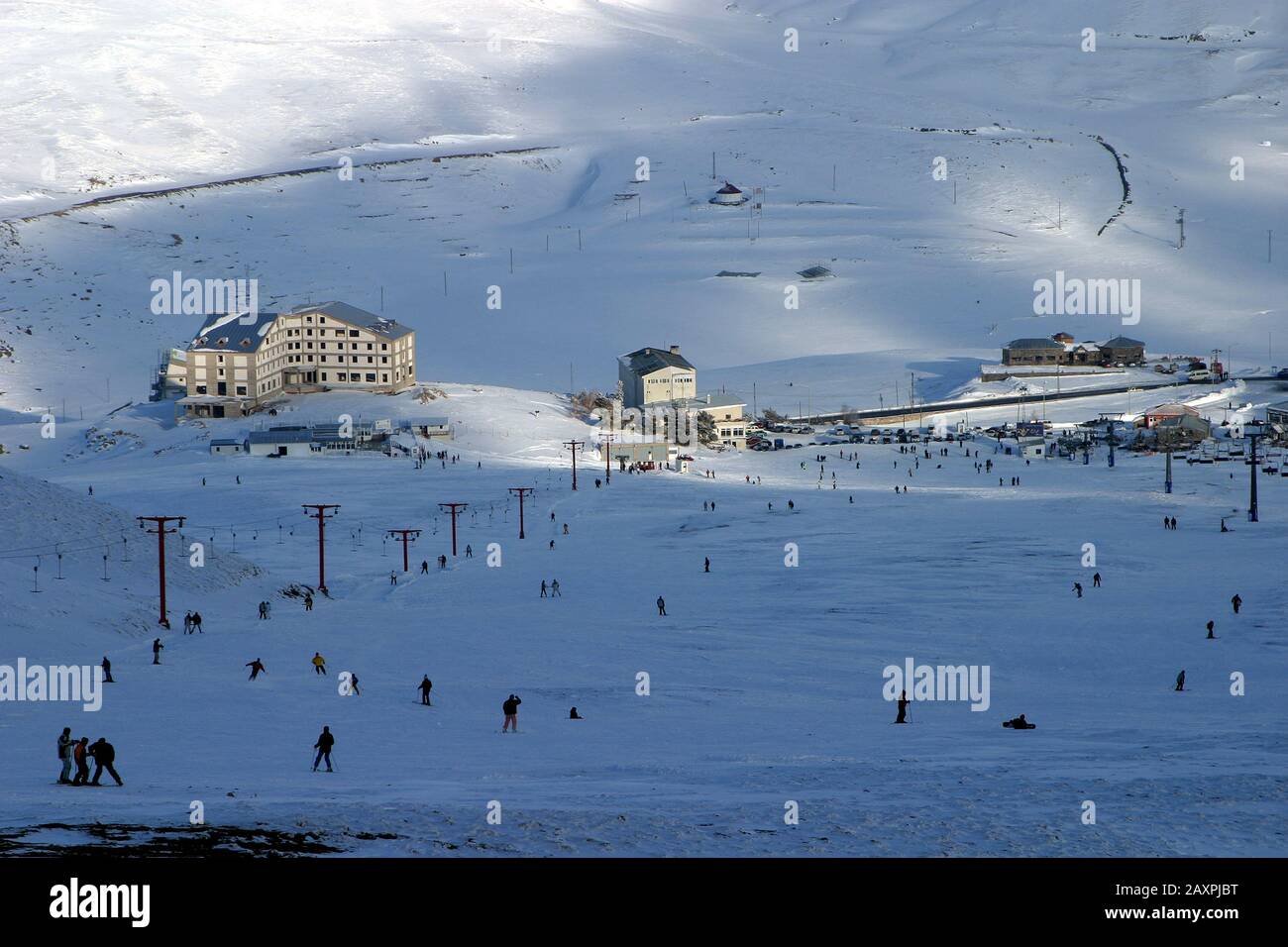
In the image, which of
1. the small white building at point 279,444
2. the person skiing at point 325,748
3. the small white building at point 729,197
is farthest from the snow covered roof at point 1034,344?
the person skiing at point 325,748

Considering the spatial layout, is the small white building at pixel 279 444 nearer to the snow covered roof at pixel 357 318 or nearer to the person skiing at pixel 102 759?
the snow covered roof at pixel 357 318

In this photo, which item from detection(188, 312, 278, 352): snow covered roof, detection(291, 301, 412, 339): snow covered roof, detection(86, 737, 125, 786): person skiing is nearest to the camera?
detection(86, 737, 125, 786): person skiing

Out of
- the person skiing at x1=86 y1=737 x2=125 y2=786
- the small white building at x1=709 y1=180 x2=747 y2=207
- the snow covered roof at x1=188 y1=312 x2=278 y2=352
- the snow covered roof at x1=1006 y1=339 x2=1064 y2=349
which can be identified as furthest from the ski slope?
the small white building at x1=709 y1=180 x2=747 y2=207

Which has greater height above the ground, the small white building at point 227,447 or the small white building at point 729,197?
the small white building at point 729,197

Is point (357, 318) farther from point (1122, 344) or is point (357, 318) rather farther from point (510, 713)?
point (510, 713)

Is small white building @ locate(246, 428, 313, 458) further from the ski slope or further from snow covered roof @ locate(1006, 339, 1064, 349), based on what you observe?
snow covered roof @ locate(1006, 339, 1064, 349)
